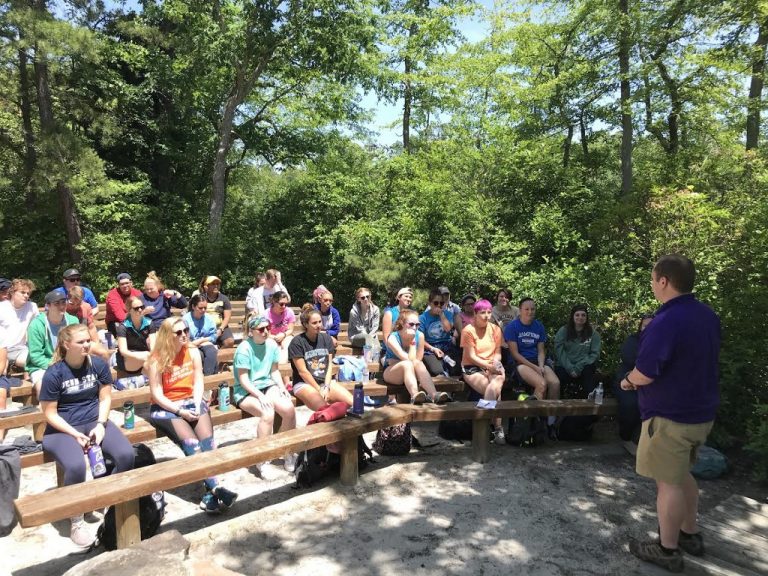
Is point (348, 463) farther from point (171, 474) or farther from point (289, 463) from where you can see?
point (171, 474)

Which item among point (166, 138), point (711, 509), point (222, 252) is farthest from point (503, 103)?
point (711, 509)

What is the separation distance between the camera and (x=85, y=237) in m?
13.9

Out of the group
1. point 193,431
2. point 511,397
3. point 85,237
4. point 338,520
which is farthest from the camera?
point 85,237

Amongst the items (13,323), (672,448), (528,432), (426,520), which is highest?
(13,323)

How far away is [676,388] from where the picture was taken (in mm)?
3125

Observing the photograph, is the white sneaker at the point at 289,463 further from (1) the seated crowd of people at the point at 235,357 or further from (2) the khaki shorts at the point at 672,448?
(2) the khaki shorts at the point at 672,448

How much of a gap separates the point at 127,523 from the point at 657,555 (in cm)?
328

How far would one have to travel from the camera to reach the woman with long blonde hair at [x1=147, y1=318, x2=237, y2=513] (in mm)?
3957

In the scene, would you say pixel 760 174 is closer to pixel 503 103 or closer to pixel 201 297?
pixel 503 103

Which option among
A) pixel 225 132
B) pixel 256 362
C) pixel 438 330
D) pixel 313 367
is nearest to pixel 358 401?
pixel 313 367

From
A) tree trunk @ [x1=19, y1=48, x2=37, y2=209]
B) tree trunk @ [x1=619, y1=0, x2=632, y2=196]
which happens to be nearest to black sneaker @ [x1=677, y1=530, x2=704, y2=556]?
tree trunk @ [x1=619, y1=0, x2=632, y2=196]

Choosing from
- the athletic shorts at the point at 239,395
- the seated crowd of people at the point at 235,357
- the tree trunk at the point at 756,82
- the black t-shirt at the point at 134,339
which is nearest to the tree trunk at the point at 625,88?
the tree trunk at the point at 756,82

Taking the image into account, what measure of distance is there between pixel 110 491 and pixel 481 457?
3165mm

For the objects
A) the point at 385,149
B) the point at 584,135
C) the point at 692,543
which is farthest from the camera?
the point at 385,149
